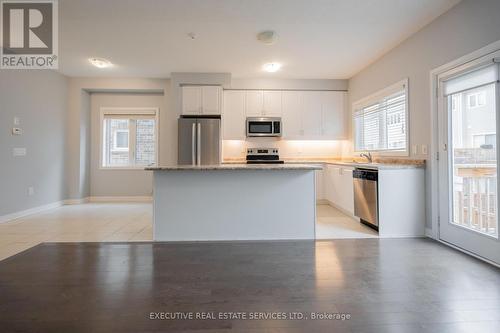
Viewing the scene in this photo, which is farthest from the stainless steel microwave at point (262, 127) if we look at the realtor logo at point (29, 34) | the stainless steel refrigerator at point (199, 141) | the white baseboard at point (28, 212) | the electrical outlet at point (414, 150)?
the white baseboard at point (28, 212)

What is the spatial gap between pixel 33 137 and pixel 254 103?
4.16 m

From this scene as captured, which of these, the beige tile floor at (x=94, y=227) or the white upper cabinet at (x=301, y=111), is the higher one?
the white upper cabinet at (x=301, y=111)

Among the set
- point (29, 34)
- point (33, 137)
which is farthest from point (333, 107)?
point (33, 137)

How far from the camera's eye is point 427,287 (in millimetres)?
2070

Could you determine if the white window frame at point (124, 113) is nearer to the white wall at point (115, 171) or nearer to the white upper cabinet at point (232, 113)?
the white wall at point (115, 171)

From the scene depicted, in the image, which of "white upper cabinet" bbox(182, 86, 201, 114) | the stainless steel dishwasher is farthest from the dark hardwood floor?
"white upper cabinet" bbox(182, 86, 201, 114)

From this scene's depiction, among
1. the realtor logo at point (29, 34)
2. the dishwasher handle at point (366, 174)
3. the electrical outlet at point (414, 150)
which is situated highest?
the realtor logo at point (29, 34)

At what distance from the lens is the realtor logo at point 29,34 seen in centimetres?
307

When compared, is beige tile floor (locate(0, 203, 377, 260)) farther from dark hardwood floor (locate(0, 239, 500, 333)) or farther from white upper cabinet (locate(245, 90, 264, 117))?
white upper cabinet (locate(245, 90, 264, 117))

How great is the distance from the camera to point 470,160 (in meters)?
2.78

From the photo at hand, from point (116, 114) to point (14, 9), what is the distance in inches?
123

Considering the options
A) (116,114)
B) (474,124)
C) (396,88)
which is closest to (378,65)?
(396,88)

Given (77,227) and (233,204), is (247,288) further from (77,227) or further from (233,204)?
(77,227)

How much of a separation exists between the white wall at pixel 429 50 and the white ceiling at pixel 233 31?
0.14 meters
